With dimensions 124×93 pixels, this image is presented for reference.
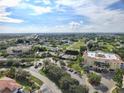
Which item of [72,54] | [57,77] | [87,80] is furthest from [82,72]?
[72,54]

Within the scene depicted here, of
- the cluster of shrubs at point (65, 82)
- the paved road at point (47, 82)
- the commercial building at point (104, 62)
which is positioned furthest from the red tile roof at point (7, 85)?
the commercial building at point (104, 62)

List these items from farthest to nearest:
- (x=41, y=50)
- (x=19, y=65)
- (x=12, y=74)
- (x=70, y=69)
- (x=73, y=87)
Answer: (x=41, y=50)
(x=19, y=65)
(x=70, y=69)
(x=12, y=74)
(x=73, y=87)

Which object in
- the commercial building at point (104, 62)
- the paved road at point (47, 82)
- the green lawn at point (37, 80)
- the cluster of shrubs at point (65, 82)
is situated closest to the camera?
the cluster of shrubs at point (65, 82)

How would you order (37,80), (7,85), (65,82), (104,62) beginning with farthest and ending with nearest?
(104,62)
(37,80)
(65,82)
(7,85)

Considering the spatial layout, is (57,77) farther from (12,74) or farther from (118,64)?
(118,64)

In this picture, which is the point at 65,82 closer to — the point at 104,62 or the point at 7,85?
the point at 7,85

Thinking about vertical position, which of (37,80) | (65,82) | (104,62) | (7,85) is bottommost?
(37,80)

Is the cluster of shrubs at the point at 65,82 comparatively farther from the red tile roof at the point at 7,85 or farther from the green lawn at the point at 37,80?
the red tile roof at the point at 7,85

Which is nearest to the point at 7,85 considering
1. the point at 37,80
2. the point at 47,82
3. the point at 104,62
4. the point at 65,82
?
the point at 65,82

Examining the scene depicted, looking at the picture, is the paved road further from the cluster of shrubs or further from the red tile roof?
the red tile roof

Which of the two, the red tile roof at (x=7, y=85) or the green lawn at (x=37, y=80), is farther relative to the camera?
the green lawn at (x=37, y=80)

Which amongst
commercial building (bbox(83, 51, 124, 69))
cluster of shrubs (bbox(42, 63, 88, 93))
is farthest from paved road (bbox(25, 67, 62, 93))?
commercial building (bbox(83, 51, 124, 69))
